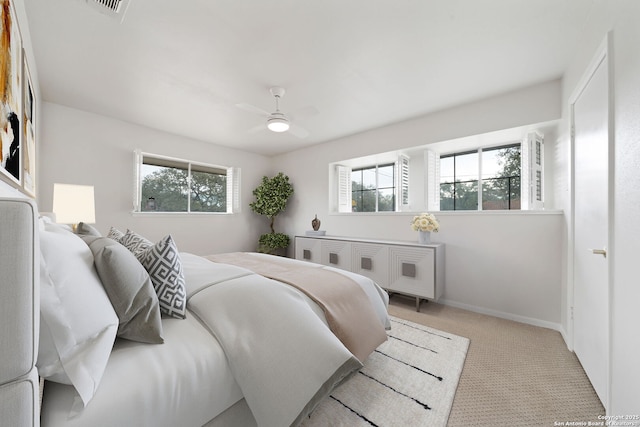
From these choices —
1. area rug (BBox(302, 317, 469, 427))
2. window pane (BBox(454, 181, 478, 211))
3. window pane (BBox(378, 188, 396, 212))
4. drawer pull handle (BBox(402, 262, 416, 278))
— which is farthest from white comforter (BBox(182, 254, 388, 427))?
window pane (BBox(378, 188, 396, 212))

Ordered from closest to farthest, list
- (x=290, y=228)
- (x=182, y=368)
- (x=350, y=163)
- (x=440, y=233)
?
1. (x=182, y=368)
2. (x=440, y=233)
3. (x=350, y=163)
4. (x=290, y=228)

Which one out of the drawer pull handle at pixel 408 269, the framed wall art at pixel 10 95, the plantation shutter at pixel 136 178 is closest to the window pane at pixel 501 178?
the drawer pull handle at pixel 408 269

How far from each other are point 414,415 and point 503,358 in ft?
3.52

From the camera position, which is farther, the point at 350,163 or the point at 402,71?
the point at 350,163

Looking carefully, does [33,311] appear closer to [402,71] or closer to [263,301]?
[263,301]

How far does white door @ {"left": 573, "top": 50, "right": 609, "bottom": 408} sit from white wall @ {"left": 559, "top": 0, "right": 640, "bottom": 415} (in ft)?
0.36

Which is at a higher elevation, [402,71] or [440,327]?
[402,71]

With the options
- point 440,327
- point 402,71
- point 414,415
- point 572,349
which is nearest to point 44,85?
point 402,71

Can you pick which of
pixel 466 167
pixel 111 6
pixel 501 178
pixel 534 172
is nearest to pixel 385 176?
pixel 466 167

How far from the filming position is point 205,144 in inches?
173

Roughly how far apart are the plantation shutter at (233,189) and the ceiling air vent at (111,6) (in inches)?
128

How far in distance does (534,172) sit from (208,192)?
4763 mm

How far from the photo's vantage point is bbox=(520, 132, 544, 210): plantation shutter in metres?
2.68

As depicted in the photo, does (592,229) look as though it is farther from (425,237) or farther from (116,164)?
(116,164)
